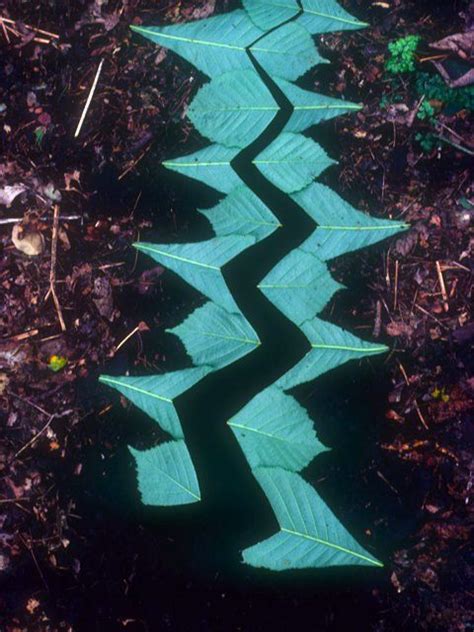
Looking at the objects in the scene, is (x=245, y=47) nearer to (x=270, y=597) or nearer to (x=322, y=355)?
(x=322, y=355)

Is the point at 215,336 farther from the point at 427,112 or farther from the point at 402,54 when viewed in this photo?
the point at 402,54

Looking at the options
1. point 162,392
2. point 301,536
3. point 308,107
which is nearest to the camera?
point 301,536

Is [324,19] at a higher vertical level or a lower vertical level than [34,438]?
higher

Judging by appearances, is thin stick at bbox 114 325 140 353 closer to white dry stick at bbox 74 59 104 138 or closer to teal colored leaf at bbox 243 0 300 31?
white dry stick at bbox 74 59 104 138

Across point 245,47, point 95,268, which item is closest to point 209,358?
point 95,268

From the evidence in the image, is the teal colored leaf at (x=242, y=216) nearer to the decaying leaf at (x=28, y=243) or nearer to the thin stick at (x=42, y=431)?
Result: the decaying leaf at (x=28, y=243)

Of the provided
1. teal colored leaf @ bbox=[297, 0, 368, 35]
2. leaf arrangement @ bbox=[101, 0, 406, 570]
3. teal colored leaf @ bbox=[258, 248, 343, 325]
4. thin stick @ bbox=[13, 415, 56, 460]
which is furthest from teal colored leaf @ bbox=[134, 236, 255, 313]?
teal colored leaf @ bbox=[297, 0, 368, 35]

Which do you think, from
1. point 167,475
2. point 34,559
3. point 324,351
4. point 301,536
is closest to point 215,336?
point 324,351
